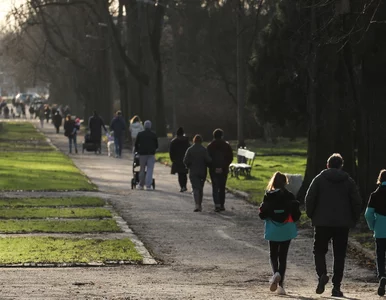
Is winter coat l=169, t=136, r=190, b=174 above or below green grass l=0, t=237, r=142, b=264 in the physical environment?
above

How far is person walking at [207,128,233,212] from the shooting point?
2623 cm

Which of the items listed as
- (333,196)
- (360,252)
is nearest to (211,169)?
(360,252)

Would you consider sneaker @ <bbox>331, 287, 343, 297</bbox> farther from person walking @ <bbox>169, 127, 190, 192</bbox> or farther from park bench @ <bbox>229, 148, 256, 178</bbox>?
park bench @ <bbox>229, 148, 256, 178</bbox>

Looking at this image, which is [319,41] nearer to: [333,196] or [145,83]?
[333,196]

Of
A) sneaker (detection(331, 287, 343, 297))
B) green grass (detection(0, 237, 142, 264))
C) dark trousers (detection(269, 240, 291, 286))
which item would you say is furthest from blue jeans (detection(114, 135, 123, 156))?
sneaker (detection(331, 287, 343, 297))

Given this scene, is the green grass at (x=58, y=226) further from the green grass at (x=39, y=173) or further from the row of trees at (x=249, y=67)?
the green grass at (x=39, y=173)

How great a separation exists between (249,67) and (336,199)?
3588cm

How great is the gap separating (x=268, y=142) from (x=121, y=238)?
43.1 metres

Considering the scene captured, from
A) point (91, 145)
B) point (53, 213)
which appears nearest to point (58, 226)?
point (53, 213)

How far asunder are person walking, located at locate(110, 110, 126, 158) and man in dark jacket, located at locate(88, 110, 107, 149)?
4.13ft

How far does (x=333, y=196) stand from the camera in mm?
14242

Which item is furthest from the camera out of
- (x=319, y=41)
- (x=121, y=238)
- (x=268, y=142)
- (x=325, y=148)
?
(x=268, y=142)

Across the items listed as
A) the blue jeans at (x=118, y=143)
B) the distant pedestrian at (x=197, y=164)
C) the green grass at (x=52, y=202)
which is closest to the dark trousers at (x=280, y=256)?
the distant pedestrian at (x=197, y=164)

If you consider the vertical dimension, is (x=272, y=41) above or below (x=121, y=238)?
above
